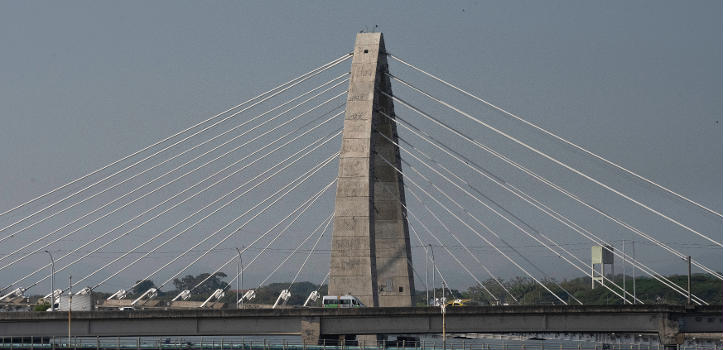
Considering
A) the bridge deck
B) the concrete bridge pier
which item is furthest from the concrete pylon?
the concrete bridge pier

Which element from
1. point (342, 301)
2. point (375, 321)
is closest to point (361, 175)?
point (342, 301)

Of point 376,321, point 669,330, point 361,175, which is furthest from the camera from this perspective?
point 361,175

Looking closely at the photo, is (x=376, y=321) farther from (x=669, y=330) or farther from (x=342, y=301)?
(x=669, y=330)

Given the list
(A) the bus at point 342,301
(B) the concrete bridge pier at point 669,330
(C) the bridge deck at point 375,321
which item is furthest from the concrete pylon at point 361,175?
(B) the concrete bridge pier at point 669,330

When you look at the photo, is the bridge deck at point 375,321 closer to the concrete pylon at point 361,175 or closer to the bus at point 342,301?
the bus at point 342,301

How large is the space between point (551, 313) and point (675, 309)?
907 cm

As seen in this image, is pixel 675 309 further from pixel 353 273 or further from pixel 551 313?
pixel 353 273

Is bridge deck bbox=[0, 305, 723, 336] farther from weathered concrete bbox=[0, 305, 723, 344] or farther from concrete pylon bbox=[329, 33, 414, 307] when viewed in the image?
concrete pylon bbox=[329, 33, 414, 307]

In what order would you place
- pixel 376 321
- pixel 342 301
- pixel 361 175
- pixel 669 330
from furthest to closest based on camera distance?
1. pixel 361 175
2. pixel 342 301
3. pixel 376 321
4. pixel 669 330

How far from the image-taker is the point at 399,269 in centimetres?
11006

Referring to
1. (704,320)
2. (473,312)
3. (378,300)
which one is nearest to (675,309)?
(704,320)

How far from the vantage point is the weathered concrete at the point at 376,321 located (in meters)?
95.1

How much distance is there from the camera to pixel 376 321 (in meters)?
97.2

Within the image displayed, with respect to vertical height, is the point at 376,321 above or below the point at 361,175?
below
